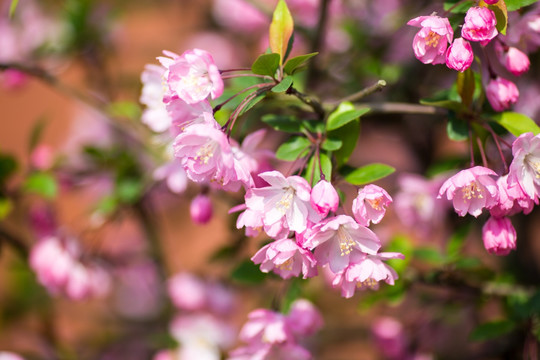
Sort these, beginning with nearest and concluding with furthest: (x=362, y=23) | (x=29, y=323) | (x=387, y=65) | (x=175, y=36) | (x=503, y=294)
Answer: (x=503, y=294), (x=387, y=65), (x=362, y=23), (x=29, y=323), (x=175, y=36)

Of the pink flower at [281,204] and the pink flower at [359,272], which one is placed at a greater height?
the pink flower at [281,204]

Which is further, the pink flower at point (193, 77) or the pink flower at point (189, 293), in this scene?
the pink flower at point (189, 293)

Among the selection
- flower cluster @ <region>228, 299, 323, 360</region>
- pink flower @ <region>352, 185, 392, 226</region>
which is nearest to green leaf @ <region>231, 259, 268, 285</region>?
flower cluster @ <region>228, 299, 323, 360</region>

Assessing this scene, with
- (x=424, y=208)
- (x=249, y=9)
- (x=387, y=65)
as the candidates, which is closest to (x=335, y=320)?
(x=424, y=208)

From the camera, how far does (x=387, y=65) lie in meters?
1.43

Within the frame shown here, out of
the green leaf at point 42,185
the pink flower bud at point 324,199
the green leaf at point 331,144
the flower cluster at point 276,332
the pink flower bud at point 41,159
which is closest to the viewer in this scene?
the pink flower bud at point 324,199

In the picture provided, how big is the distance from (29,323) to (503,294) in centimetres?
175

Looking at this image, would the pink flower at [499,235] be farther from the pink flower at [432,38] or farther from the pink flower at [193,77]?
the pink flower at [193,77]

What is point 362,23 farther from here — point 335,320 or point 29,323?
point 29,323

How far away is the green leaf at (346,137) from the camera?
0.83m

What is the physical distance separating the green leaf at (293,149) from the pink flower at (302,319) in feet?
1.15

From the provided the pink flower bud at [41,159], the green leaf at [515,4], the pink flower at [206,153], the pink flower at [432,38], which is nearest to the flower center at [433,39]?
the pink flower at [432,38]

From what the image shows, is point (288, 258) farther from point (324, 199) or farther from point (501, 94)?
point (501, 94)

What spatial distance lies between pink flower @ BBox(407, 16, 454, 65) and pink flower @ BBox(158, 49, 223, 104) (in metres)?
0.29
